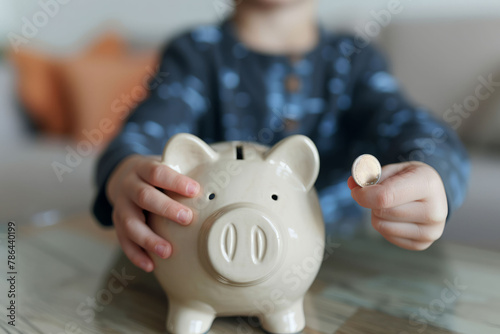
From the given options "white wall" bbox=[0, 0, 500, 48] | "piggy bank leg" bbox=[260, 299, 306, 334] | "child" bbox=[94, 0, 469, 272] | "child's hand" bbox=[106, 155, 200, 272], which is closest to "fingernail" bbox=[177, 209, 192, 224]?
"child's hand" bbox=[106, 155, 200, 272]

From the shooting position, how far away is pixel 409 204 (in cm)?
40

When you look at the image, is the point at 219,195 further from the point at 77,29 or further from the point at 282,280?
the point at 77,29

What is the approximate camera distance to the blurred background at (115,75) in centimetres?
104

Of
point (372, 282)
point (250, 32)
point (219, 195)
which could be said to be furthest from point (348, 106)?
point (219, 195)

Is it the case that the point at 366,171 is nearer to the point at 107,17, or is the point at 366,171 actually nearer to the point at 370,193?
the point at 370,193

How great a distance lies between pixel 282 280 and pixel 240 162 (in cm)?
11

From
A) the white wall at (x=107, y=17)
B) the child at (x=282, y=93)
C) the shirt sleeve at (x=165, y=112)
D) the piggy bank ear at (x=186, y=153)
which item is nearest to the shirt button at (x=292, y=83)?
the child at (x=282, y=93)

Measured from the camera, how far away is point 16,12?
7.01 feet

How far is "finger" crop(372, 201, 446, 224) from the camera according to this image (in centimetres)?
40

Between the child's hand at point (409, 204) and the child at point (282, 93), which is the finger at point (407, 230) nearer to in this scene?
the child's hand at point (409, 204)

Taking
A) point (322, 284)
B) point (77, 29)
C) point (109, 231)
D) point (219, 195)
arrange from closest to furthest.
Result: point (219, 195), point (322, 284), point (109, 231), point (77, 29)

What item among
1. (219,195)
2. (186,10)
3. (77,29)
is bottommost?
(77,29)

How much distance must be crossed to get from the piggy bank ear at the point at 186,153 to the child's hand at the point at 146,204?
1 centimetres

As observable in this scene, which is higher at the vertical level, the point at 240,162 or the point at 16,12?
the point at 240,162
